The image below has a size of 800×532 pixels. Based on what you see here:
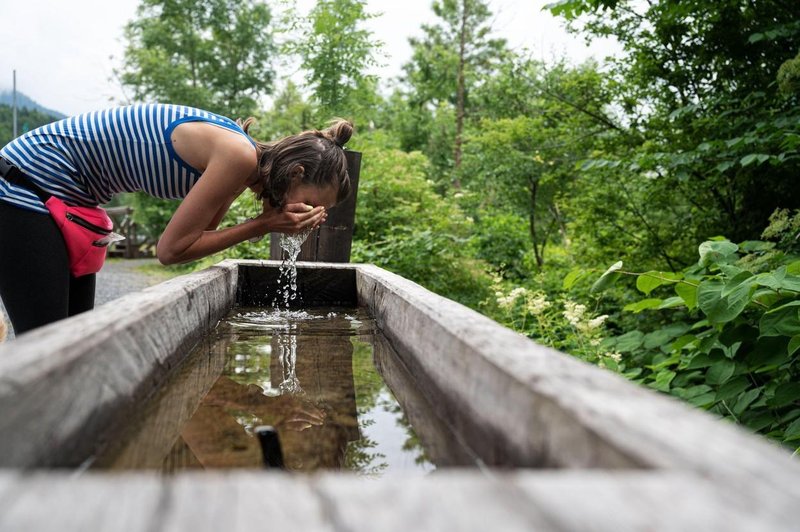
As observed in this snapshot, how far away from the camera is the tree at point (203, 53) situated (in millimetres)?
15570

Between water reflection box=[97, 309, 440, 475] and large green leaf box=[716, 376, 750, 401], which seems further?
large green leaf box=[716, 376, 750, 401]

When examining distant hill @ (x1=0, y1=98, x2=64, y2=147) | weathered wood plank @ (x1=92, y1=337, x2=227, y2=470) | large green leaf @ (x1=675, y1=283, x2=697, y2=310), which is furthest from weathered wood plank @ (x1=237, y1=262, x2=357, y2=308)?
distant hill @ (x1=0, y1=98, x2=64, y2=147)

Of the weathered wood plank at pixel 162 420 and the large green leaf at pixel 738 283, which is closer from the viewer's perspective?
the weathered wood plank at pixel 162 420

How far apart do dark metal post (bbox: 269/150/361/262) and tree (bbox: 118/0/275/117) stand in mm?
12832

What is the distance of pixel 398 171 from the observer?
7.05 m

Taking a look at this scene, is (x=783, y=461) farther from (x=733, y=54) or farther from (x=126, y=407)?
(x=733, y=54)

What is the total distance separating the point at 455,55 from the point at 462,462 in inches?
754

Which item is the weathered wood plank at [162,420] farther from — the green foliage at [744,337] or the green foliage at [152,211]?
the green foliage at [152,211]

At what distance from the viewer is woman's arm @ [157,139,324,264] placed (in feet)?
6.14

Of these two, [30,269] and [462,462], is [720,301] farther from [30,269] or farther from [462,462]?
[30,269]

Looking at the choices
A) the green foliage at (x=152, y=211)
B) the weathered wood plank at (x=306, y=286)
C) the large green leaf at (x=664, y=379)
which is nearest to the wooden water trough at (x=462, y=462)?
the large green leaf at (x=664, y=379)

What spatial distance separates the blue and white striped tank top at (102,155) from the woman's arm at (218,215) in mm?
115

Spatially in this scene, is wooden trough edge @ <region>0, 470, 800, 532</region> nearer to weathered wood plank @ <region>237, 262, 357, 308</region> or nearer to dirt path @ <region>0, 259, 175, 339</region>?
weathered wood plank @ <region>237, 262, 357, 308</region>

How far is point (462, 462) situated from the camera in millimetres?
954
